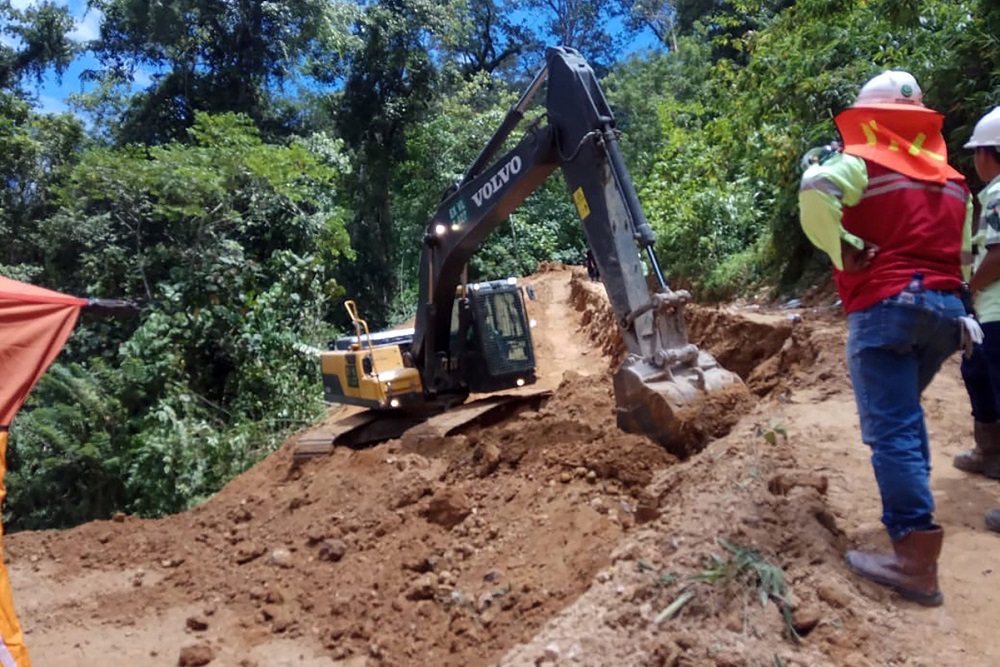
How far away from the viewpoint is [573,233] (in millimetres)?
23797

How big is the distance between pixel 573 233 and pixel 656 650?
70.3 feet

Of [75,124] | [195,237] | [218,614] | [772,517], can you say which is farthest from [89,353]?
[772,517]

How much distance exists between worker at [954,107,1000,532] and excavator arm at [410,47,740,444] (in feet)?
4.08

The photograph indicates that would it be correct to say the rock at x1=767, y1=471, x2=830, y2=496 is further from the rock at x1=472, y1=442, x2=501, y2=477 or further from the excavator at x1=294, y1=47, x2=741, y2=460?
the rock at x1=472, y1=442, x2=501, y2=477

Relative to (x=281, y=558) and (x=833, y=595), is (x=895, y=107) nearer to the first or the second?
(x=833, y=595)

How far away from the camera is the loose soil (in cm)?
292

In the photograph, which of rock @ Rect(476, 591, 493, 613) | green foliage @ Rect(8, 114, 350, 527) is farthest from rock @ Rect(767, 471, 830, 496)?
green foliage @ Rect(8, 114, 350, 527)

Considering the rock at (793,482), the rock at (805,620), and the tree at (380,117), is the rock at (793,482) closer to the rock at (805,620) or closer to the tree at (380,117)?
the rock at (805,620)

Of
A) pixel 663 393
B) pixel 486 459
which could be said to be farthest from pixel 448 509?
pixel 663 393

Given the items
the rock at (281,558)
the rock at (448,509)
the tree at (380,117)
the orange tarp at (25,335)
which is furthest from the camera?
the tree at (380,117)

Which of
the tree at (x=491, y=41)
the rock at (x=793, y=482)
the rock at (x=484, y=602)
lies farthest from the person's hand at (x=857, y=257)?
the tree at (x=491, y=41)

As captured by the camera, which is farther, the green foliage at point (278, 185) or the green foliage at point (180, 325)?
the green foliage at point (180, 325)

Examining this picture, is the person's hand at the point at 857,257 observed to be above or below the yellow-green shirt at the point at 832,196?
below

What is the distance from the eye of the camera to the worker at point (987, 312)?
12.1 ft
